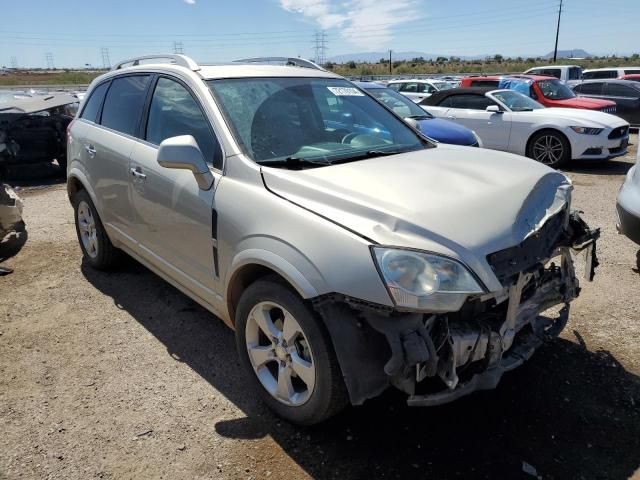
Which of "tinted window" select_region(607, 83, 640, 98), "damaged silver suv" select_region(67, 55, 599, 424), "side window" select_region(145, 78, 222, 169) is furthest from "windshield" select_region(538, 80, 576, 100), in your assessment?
"side window" select_region(145, 78, 222, 169)

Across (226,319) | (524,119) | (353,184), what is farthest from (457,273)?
(524,119)

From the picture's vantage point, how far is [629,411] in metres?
2.86

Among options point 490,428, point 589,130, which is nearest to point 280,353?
point 490,428

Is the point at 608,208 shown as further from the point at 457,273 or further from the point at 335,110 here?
the point at 457,273

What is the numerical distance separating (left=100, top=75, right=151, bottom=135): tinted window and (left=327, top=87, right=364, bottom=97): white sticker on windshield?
4.59ft

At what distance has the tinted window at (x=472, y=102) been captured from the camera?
10625 millimetres

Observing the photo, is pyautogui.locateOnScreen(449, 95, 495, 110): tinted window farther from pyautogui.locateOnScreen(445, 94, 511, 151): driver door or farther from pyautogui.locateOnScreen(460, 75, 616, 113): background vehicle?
pyautogui.locateOnScreen(460, 75, 616, 113): background vehicle

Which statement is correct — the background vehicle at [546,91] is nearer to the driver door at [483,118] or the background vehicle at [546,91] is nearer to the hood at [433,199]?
the driver door at [483,118]

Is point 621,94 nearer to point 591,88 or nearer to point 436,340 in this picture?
point 591,88

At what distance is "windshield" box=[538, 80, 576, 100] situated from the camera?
40.1 ft

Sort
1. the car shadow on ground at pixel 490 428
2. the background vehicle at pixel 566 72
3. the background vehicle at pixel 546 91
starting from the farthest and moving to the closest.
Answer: the background vehicle at pixel 566 72, the background vehicle at pixel 546 91, the car shadow on ground at pixel 490 428

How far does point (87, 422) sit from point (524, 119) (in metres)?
9.53

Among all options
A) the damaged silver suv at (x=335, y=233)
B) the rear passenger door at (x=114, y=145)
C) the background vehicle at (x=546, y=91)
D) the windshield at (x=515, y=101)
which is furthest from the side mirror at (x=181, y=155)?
the background vehicle at (x=546, y=91)

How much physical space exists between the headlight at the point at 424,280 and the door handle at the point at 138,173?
2.05 meters
